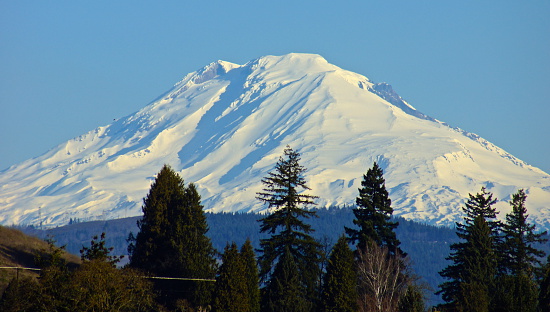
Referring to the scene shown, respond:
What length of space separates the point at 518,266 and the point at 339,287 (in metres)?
19.7

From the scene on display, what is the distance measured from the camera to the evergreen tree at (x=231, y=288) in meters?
67.9

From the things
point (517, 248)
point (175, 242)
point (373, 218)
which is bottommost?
point (517, 248)

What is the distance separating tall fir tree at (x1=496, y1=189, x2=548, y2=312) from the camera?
68.5m

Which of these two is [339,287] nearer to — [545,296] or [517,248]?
[545,296]

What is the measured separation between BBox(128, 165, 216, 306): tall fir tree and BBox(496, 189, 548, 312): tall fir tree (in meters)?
23.0

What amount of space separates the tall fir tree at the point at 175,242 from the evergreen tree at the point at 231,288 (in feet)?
33.2

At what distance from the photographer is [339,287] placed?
2776 inches

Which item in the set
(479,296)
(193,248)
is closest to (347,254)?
(479,296)

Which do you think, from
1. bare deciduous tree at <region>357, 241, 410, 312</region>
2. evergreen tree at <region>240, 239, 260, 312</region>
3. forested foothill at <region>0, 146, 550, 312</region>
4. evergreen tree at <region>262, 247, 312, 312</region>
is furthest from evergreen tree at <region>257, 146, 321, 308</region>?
bare deciduous tree at <region>357, 241, 410, 312</region>

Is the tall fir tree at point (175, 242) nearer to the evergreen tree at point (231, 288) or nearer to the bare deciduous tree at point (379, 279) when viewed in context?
the evergreen tree at point (231, 288)

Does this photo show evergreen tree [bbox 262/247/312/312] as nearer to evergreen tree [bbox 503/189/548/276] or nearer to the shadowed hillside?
the shadowed hillside

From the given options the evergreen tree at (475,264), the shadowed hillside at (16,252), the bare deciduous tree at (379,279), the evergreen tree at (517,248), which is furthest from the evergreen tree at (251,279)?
the evergreen tree at (517,248)

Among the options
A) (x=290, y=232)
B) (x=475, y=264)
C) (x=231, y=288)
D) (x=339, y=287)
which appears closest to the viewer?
(x=231, y=288)

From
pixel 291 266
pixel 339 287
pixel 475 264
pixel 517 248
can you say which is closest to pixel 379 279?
pixel 339 287
